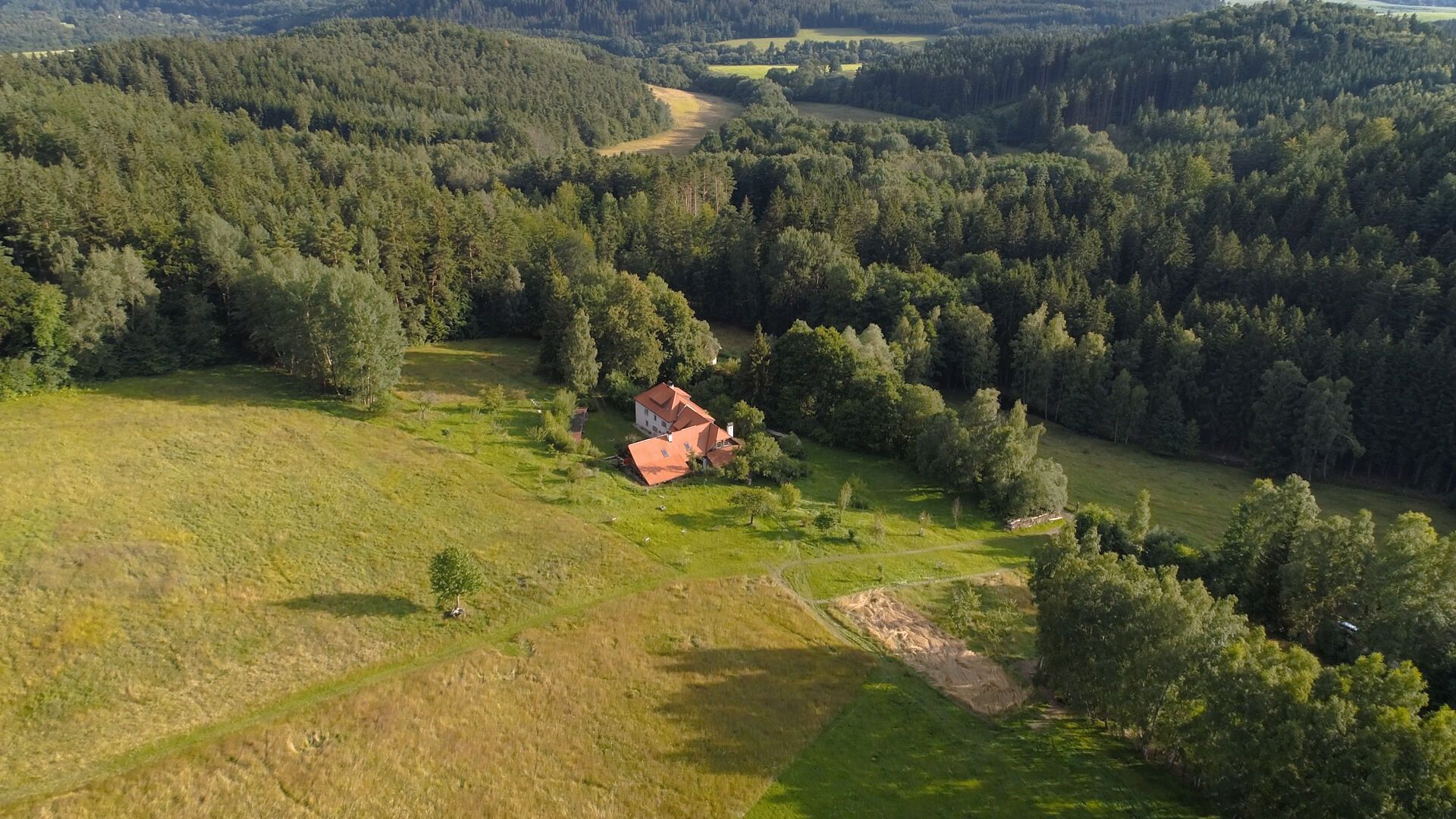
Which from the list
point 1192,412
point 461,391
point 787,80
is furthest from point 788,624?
point 787,80

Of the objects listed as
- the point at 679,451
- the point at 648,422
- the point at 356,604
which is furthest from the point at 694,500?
the point at 356,604

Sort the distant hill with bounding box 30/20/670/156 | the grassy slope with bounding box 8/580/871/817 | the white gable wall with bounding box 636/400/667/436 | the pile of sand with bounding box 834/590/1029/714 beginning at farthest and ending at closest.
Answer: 1. the distant hill with bounding box 30/20/670/156
2. the white gable wall with bounding box 636/400/667/436
3. the pile of sand with bounding box 834/590/1029/714
4. the grassy slope with bounding box 8/580/871/817

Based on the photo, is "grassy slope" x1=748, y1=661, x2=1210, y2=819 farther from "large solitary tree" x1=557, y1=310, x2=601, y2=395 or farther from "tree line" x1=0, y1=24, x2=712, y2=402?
"tree line" x1=0, y1=24, x2=712, y2=402

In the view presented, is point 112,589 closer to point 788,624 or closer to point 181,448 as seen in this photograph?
point 181,448

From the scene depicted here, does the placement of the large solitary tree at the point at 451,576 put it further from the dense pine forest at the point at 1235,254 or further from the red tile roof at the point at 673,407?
the dense pine forest at the point at 1235,254

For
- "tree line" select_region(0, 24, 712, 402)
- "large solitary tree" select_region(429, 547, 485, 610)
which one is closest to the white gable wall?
"tree line" select_region(0, 24, 712, 402)
